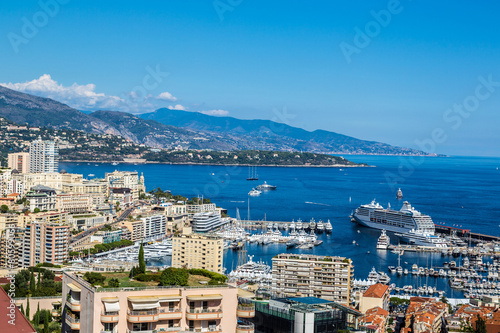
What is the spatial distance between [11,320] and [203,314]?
3.98 ft

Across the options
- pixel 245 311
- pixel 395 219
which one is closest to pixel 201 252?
pixel 245 311

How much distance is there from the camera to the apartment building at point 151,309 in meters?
3.76

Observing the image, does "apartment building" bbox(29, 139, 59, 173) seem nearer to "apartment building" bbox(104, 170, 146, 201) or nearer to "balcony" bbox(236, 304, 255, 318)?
"apartment building" bbox(104, 170, 146, 201)

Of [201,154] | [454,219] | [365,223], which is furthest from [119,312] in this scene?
[201,154]

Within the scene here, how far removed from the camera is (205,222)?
23.1 m

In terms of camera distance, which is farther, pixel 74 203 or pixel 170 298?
pixel 74 203

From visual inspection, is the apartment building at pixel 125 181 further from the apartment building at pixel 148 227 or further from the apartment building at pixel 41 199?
the apartment building at pixel 148 227

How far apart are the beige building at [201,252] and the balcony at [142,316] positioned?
10.7 m

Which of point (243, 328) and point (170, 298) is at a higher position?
point (170, 298)

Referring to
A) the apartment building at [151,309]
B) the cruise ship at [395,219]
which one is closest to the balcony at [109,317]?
the apartment building at [151,309]

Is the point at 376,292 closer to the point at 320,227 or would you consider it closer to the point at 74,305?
the point at 74,305

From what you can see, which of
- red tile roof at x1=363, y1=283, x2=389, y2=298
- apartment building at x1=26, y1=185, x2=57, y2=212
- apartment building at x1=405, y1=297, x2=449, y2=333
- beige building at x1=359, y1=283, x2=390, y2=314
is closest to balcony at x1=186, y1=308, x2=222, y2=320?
apartment building at x1=405, y1=297, x2=449, y2=333

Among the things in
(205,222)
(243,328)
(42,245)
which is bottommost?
(205,222)

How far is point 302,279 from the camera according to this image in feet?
40.9
